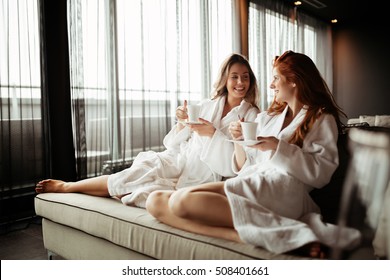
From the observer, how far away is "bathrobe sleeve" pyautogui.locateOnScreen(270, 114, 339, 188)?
129 cm

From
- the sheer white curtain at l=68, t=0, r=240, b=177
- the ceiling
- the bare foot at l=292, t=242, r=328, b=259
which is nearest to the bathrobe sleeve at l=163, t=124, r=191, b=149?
the sheer white curtain at l=68, t=0, r=240, b=177

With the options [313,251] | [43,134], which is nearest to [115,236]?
[313,251]

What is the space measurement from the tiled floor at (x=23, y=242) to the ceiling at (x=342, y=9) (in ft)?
16.0

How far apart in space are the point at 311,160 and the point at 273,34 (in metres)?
4.26

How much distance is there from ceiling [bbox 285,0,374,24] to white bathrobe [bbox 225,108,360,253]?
15.7ft

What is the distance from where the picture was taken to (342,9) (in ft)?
19.7

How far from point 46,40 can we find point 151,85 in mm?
1015

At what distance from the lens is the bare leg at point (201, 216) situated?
1221mm

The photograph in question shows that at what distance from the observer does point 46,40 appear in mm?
2645

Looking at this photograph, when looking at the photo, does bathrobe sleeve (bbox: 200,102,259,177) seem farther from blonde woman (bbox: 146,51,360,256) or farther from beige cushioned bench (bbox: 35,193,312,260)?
beige cushioned bench (bbox: 35,193,312,260)

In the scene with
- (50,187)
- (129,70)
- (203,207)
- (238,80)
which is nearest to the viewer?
(203,207)

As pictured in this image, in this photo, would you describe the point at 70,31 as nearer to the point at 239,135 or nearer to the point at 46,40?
the point at 46,40

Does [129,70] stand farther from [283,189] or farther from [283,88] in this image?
[283,189]

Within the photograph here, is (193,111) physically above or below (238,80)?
below
